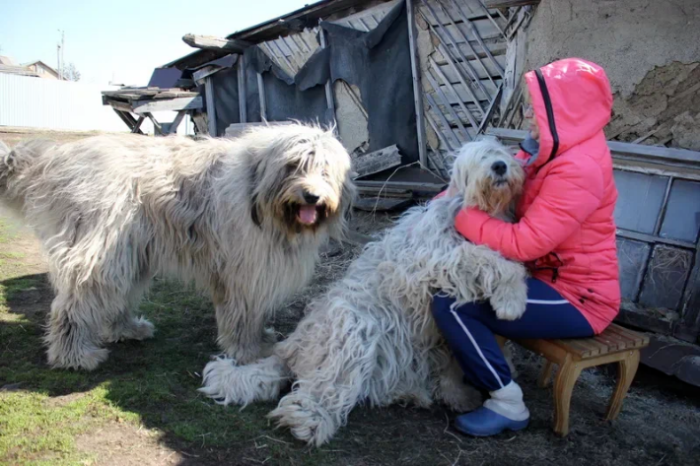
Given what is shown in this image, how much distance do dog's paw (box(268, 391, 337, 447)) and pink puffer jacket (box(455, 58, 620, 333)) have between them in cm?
124

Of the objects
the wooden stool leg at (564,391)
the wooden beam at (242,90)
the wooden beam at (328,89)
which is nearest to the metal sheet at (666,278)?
the wooden stool leg at (564,391)

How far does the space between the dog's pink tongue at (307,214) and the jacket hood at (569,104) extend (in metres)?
1.33

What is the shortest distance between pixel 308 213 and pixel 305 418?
1.15m

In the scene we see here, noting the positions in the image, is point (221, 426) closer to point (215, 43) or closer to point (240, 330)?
point (240, 330)

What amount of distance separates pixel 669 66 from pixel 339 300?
299cm

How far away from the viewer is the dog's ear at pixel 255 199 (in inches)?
132

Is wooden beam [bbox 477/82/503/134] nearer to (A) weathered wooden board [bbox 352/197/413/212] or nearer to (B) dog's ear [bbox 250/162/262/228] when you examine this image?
(A) weathered wooden board [bbox 352/197/413/212]

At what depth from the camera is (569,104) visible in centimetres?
286

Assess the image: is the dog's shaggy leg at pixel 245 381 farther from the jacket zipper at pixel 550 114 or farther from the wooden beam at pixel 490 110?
the wooden beam at pixel 490 110

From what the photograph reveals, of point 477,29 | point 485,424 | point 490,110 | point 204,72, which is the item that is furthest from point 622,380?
point 204,72

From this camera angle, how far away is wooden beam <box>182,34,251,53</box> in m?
8.51

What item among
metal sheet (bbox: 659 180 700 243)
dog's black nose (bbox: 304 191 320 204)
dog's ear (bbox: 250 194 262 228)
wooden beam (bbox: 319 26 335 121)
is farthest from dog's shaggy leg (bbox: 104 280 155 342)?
wooden beam (bbox: 319 26 335 121)

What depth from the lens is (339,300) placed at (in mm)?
3215

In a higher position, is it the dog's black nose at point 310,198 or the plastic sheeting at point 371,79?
the plastic sheeting at point 371,79
